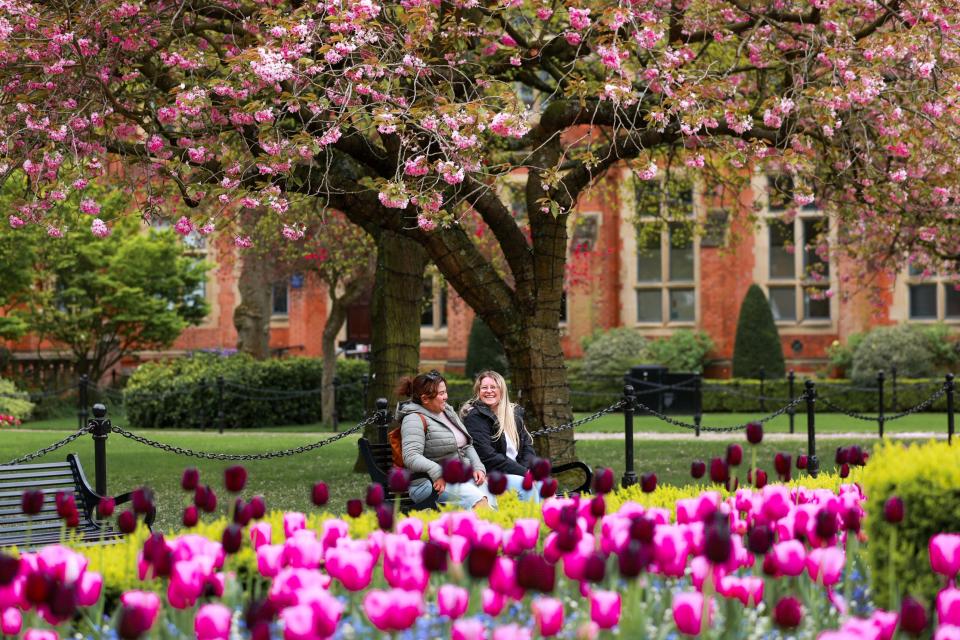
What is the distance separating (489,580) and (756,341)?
87.4 feet

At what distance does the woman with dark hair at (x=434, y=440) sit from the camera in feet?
25.9

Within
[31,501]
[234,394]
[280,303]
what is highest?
[280,303]

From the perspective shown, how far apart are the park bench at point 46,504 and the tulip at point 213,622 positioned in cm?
371

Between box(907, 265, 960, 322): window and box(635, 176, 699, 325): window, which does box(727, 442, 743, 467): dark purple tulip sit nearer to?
box(907, 265, 960, 322): window

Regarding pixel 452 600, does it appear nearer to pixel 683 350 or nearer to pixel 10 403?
pixel 10 403

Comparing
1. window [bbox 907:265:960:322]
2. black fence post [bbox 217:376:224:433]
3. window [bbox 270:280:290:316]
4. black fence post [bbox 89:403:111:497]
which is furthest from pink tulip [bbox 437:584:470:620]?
window [bbox 270:280:290:316]

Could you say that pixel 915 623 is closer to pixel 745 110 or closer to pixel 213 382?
pixel 745 110

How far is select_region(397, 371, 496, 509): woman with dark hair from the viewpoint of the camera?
790 centimetres

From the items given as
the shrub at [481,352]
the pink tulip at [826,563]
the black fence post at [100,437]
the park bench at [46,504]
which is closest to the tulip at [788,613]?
the pink tulip at [826,563]

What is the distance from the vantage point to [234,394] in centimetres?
2264

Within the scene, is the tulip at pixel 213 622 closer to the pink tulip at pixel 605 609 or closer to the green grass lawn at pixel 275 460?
the pink tulip at pixel 605 609

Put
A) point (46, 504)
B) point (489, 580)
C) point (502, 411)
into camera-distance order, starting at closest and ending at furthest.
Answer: point (489, 580), point (46, 504), point (502, 411)

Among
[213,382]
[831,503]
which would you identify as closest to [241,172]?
[831,503]

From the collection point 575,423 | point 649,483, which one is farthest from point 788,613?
point 575,423
